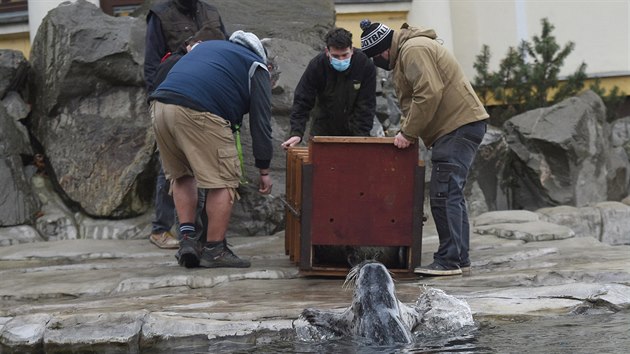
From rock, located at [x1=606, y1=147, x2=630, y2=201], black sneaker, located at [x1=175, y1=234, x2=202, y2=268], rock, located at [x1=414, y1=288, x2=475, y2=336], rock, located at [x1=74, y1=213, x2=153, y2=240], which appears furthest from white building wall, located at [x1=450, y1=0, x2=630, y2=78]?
rock, located at [x1=414, y1=288, x2=475, y2=336]

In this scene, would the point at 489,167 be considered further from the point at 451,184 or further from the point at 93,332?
the point at 93,332

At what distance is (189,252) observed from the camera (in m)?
6.46

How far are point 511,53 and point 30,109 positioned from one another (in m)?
6.28

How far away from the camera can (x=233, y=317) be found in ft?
16.0

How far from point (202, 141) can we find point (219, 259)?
0.81 metres

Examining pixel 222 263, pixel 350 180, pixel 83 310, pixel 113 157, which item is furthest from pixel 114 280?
pixel 113 157

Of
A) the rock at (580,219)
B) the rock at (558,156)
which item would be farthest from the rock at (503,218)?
the rock at (558,156)

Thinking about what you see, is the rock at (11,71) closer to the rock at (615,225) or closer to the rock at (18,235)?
the rock at (18,235)

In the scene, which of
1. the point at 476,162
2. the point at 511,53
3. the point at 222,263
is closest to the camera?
the point at 222,263

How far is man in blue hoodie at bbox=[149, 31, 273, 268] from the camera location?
622cm

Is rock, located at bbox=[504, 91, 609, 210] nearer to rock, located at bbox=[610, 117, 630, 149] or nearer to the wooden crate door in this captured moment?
rock, located at bbox=[610, 117, 630, 149]

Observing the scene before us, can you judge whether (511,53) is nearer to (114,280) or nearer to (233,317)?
(114,280)

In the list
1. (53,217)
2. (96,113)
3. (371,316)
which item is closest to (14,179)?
(53,217)

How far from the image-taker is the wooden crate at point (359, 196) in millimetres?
6039
